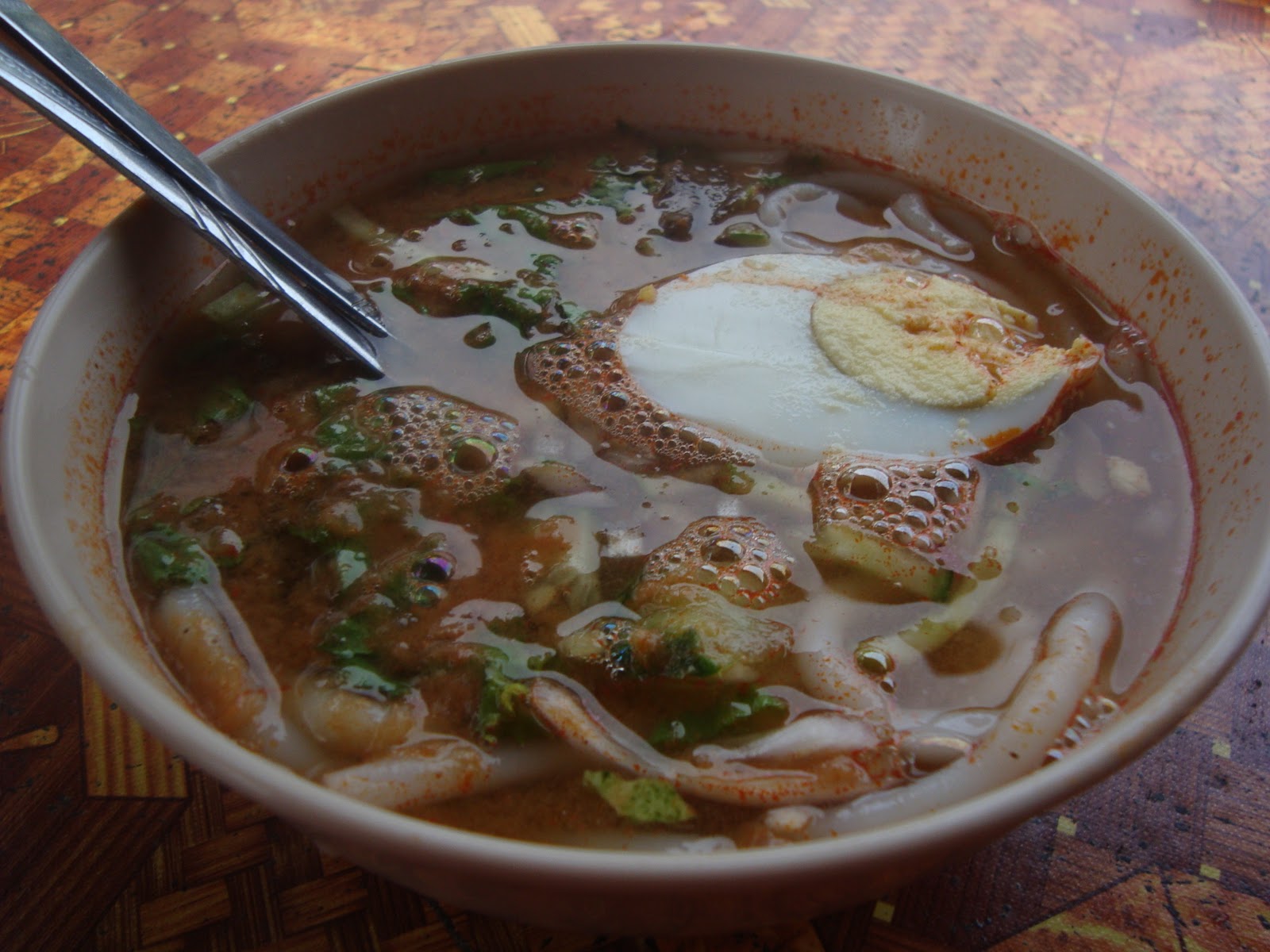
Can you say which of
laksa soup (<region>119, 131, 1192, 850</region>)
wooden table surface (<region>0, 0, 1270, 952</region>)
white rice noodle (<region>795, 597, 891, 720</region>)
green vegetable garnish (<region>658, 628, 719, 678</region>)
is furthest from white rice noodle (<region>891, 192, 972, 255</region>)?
green vegetable garnish (<region>658, 628, 719, 678</region>)

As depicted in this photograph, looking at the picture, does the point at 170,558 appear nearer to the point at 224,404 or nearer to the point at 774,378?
the point at 224,404

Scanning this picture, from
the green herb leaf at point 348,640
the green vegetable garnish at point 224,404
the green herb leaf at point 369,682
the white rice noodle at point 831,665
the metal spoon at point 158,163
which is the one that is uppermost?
the metal spoon at point 158,163

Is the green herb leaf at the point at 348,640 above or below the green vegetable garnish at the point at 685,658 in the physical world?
below

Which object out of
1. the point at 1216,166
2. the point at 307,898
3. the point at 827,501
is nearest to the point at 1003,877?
the point at 827,501

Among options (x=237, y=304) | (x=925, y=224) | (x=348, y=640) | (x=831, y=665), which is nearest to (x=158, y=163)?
(x=237, y=304)

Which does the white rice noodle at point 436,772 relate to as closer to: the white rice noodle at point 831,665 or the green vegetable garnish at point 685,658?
the green vegetable garnish at point 685,658

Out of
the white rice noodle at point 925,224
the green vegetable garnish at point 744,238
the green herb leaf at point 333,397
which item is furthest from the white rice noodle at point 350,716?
the white rice noodle at point 925,224

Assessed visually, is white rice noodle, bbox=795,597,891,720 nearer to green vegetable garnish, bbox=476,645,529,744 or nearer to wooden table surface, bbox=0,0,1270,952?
wooden table surface, bbox=0,0,1270,952
